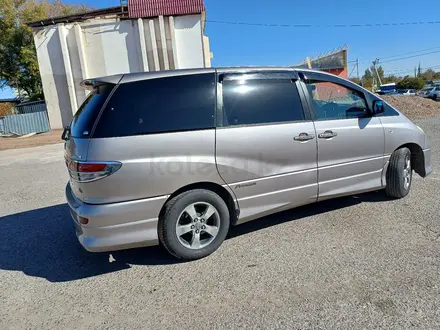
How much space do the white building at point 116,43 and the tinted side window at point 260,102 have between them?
54.7 feet

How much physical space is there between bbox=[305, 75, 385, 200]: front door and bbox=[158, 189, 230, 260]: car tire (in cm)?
139

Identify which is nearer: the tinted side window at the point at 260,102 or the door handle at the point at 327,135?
the tinted side window at the point at 260,102

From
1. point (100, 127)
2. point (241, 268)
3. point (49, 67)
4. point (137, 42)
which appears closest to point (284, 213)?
point (241, 268)

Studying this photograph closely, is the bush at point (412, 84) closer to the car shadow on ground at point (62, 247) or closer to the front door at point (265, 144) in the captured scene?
the car shadow on ground at point (62, 247)

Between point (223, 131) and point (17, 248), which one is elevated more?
point (223, 131)

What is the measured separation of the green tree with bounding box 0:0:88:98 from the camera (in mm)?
27641

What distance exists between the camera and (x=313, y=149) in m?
3.60

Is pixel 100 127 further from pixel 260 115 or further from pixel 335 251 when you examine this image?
pixel 335 251

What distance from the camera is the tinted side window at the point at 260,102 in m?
3.26

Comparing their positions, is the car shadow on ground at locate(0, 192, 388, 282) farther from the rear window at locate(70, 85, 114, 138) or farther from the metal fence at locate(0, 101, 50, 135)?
the metal fence at locate(0, 101, 50, 135)

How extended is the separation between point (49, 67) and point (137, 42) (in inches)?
236

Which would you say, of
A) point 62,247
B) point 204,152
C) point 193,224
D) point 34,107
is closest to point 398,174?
point 204,152

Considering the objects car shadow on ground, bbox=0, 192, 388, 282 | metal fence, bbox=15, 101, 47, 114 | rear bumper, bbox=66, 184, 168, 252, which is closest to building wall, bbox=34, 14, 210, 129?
metal fence, bbox=15, 101, 47, 114

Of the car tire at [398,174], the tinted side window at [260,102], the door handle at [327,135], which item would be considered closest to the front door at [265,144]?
the tinted side window at [260,102]
